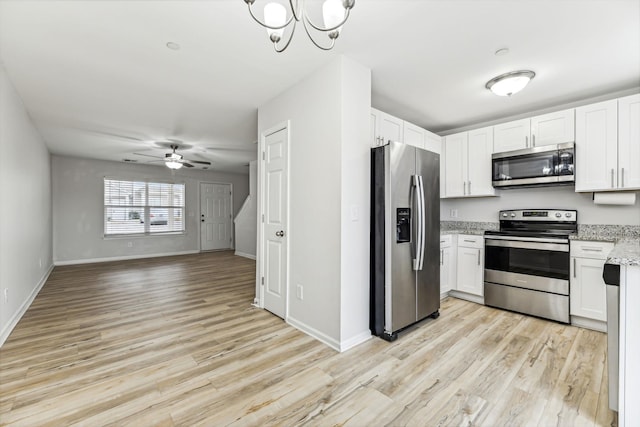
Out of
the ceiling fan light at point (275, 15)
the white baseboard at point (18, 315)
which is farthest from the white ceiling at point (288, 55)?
the white baseboard at point (18, 315)

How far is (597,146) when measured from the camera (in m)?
2.96

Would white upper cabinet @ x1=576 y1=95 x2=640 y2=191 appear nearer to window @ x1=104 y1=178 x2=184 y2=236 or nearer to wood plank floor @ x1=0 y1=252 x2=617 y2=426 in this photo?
wood plank floor @ x1=0 y1=252 x2=617 y2=426

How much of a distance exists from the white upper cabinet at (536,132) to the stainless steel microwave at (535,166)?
0.36ft

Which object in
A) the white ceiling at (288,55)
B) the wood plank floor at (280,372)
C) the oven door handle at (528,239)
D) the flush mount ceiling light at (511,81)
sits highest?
the white ceiling at (288,55)

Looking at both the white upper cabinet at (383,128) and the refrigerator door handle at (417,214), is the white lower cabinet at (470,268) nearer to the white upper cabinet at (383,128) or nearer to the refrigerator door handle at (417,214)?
the refrigerator door handle at (417,214)

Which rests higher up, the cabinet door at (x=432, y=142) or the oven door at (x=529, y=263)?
the cabinet door at (x=432, y=142)

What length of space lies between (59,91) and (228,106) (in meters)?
1.74

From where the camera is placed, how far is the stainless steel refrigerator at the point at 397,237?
254 cm

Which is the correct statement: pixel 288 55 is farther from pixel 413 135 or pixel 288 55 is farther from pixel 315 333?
pixel 315 333

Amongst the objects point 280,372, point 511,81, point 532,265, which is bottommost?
point 280,372

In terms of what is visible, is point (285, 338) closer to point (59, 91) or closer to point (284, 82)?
point (284, 82)

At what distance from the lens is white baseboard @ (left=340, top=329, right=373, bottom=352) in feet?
7.78

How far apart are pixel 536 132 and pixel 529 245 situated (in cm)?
133

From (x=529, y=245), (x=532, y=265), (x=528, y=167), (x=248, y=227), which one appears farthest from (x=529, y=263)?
(x=248, y=227)
